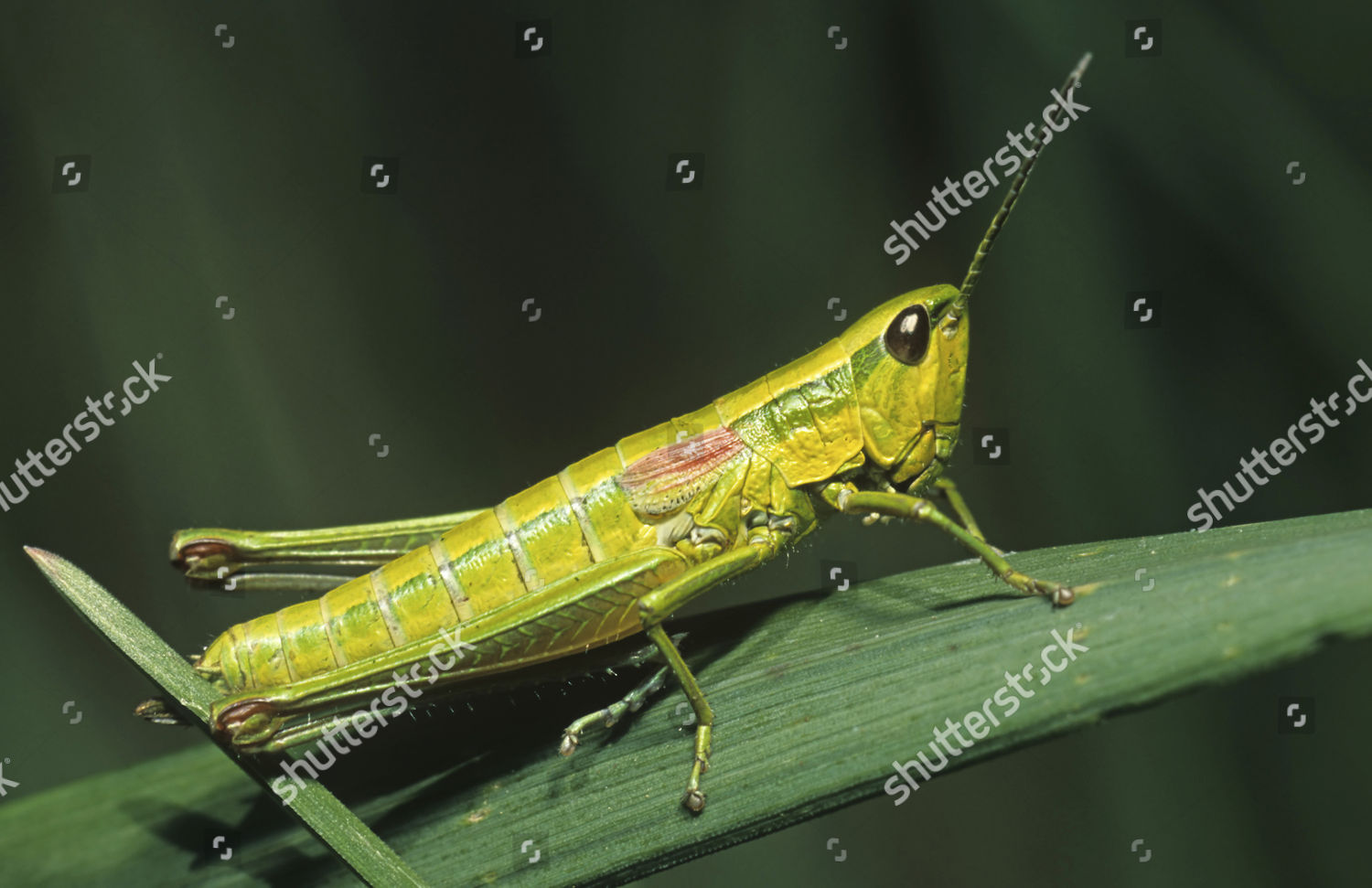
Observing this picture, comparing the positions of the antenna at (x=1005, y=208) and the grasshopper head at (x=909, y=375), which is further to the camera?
the grasshopper head at (x=909, y=375)

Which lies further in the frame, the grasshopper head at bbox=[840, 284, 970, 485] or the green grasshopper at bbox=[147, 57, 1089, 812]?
the grasshopper head at bbox=[840, 284, 970, 485]

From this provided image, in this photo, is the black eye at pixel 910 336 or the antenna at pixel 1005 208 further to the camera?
the black eye at pixel 910 336

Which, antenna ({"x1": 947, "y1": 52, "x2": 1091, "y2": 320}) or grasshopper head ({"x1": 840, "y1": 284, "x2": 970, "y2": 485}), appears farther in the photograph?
grasshopper head ({"x1": 840, "y1": 284, "x2": 970, "y2": 485})

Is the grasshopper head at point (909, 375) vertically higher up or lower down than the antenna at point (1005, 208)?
lower down

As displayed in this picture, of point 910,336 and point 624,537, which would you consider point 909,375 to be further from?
point 624,537

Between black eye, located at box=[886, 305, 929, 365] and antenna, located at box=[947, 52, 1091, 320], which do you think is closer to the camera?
antenna, located at box=[947, 52, 1091, 320]

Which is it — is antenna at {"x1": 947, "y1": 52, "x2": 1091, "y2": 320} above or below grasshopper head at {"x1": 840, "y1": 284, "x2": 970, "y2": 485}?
above
